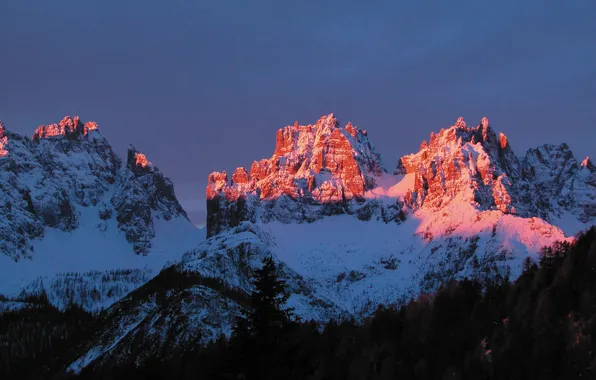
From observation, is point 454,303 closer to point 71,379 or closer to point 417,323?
point 417,323

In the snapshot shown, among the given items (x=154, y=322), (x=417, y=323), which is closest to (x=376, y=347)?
(x=417, y=323)

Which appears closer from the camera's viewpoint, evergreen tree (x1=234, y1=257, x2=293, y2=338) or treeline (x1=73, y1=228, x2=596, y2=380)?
treeline (x1=73, y1=228, x2=596, y2=380)

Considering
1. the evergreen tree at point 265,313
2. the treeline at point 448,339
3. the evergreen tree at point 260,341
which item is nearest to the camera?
the evergreen tree at point 260,341

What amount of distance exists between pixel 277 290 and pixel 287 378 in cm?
656

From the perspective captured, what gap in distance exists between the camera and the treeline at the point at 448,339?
57219 millimetres

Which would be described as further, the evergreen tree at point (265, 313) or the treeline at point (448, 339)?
the evergreen tree at point (265, 313)

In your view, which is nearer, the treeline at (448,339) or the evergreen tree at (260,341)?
the evergreen tree at (260,341)

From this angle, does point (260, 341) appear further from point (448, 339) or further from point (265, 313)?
point (448, 339)

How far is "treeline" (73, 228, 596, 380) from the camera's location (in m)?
57.2

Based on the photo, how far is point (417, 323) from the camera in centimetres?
10981

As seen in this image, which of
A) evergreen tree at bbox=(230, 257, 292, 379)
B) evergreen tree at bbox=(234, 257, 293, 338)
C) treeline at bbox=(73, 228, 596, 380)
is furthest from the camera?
evergreen tree at bbox=(234, 257, 293, 338)

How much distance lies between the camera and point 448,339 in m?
96.4

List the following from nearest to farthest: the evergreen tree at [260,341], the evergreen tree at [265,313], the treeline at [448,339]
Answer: the evergreen tree at [260,341], the treeline at [448,339], the evergreen tree at [265,313]

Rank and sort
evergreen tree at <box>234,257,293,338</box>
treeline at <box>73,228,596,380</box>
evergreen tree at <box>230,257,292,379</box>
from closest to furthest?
evergreen tree at <box>230,257,292,379</box>, treeline at <box>73,228,596,380</box>, evergreen tree at <box>234,257,293,338</box>
